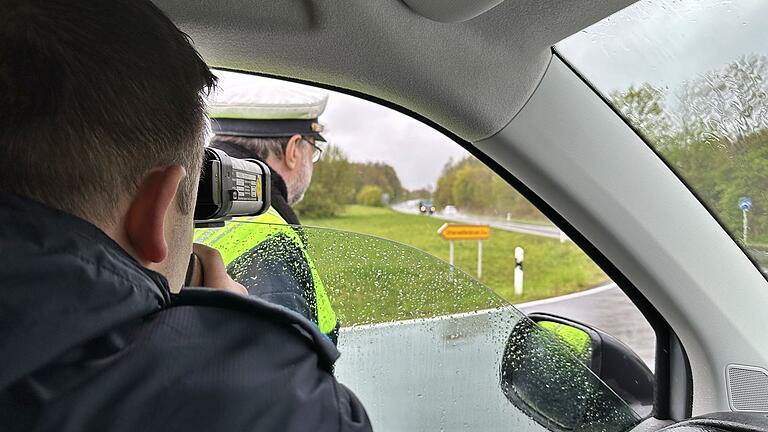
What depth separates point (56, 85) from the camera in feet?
2.17

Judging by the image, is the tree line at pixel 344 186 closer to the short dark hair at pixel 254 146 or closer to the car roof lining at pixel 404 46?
the short dark hair at pixel 254 146

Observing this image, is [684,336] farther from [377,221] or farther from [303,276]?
[377,221]

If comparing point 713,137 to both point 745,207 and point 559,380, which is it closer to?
point 745,207

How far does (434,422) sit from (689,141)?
0.73 meters

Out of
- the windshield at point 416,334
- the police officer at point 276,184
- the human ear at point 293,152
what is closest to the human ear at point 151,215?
the police officer at point 276,184

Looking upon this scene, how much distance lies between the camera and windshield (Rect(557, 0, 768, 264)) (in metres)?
1.44

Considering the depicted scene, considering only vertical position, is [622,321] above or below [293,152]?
below

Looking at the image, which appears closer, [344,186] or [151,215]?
[151,215]

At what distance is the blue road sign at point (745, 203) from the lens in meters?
1.53

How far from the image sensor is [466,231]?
302 centimetres

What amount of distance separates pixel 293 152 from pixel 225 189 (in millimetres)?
791

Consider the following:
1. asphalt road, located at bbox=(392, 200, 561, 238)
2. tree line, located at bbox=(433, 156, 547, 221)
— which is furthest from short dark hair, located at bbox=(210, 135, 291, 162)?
asphalt road, located at bbox=(392, 200, 561, 238)

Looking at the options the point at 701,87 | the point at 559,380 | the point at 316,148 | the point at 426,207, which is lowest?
the point at 559,380

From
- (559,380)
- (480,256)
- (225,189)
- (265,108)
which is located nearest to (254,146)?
(265,108)
